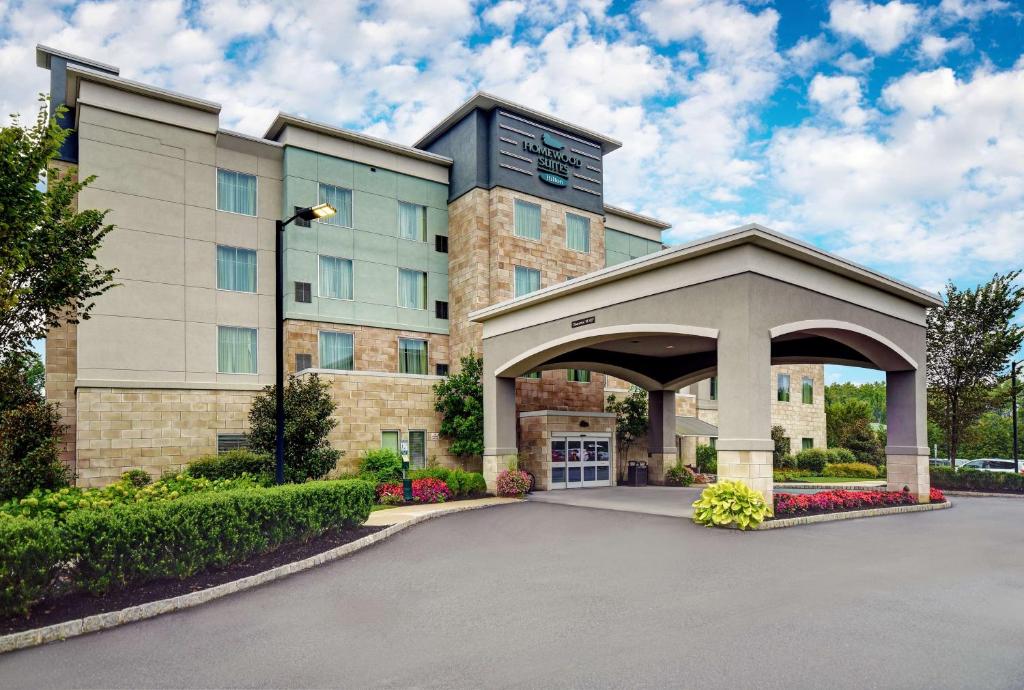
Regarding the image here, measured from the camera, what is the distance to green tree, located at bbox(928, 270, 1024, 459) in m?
31.3

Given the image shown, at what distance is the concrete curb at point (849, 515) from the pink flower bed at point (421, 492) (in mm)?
10331

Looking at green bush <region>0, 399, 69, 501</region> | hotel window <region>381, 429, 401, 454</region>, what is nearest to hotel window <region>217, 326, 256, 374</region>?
hotel window <region>381, 429, 401, 454</region>

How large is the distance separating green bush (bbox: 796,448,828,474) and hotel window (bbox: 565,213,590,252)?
63.6 ft

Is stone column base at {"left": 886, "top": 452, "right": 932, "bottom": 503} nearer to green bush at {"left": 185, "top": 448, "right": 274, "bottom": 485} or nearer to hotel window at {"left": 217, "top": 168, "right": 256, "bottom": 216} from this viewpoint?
green bush at {"left": 185, "top": 448, "right": 274, "bottom": 485}

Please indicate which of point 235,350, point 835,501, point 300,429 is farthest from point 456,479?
→ point 835,501

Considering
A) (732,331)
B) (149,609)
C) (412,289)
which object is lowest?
(149,609)

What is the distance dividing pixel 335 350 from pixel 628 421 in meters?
13.2

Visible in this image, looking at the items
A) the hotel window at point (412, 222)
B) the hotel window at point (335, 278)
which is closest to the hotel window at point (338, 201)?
the hotel window at point (335, 278)

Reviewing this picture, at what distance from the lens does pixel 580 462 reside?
29.4 m

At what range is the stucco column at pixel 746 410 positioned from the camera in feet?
53.5

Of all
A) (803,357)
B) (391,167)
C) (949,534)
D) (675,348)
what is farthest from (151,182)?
(949,534)

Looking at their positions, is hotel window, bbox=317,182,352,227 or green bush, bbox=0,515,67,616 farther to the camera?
hotel window, bbox=317,182,352,227

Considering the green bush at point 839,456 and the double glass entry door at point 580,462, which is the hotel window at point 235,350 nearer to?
the double glass entry door at point 580,462

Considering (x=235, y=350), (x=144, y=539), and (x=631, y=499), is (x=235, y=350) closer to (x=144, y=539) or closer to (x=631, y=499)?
(x=631, y=499)
